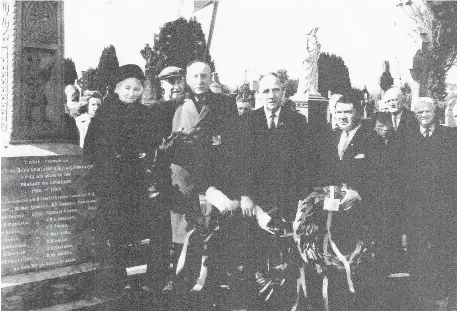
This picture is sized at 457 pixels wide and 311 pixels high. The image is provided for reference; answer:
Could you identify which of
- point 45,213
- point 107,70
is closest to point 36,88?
point 107,70

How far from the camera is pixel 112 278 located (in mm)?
4250

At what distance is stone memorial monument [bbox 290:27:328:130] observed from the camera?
4.56 metres

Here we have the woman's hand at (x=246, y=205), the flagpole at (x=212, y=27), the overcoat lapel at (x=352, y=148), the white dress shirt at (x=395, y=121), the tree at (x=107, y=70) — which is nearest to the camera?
the tree at (x=107, y=70)

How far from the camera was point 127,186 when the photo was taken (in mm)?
4266

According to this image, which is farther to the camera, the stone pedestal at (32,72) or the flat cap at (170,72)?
Result: the flat cap at (170,72)

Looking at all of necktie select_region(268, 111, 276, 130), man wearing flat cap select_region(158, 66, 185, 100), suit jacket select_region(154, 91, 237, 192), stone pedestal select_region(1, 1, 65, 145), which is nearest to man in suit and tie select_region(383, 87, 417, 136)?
necktie select_region(268, 111, 276, 130)

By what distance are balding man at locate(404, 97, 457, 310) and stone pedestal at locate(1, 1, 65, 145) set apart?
10.6 ft

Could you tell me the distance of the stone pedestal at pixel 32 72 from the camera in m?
3.83

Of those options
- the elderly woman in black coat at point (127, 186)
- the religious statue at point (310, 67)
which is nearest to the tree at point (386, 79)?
the religious statue at point (310, 67)

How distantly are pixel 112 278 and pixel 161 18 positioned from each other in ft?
7.32

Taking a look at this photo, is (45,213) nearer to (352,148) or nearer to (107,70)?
(107,70)

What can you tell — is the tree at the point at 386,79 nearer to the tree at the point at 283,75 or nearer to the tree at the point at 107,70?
the tree at the point at 283,75

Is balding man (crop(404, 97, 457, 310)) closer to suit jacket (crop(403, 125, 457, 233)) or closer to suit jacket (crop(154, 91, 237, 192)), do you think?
suit jacket (crop(403, 125, 457, 233))

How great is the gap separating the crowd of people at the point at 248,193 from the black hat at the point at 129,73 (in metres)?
0.02
